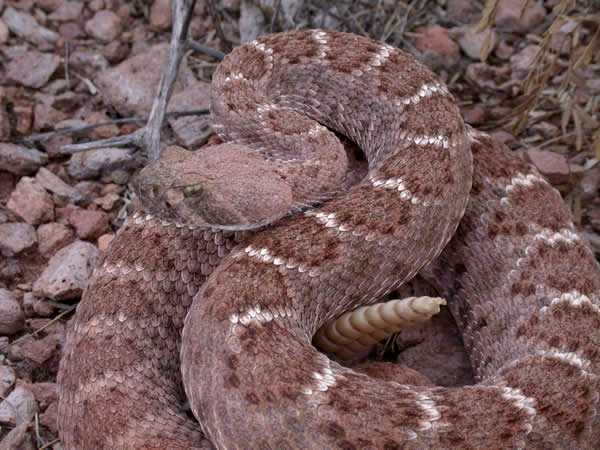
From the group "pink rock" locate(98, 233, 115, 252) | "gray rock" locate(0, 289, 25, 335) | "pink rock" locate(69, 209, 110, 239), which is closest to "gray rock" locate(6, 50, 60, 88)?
"pink rock" locate(69, 209, 110, 239)

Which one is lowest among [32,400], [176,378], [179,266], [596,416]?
[32,400]

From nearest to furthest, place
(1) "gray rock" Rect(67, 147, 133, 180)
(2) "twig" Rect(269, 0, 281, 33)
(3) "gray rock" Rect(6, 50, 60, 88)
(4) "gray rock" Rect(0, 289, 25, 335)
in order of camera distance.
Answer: (4) "gray rock" Rect(0, 289, 25, 335) → (1) "gray rock" Rect(67, 147, 133, 180) → (2) "twig" Rect(269, 0, 281, 33) → (3) "gray rock" Rect(6, 50, 60, 88)

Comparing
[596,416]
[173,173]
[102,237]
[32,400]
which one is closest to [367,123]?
[173,173]

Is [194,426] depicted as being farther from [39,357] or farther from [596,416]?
[596,416]

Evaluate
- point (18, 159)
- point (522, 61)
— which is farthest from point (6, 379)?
point (522, 61)

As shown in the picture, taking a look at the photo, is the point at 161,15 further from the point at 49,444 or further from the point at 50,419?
the point at 49,444

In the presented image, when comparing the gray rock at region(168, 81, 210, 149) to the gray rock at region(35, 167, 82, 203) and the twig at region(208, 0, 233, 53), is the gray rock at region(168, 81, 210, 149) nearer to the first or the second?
the twig at region(208, 0, 233, 53)
